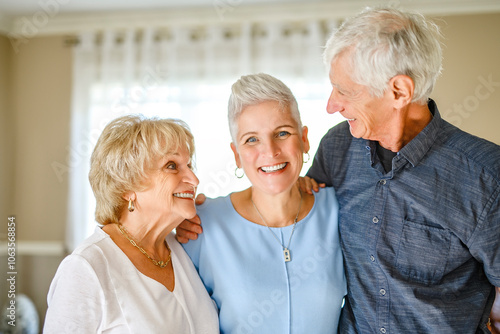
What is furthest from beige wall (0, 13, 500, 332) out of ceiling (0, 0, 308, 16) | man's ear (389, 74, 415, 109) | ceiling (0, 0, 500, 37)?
man's ear (389, 74, 415, 109)

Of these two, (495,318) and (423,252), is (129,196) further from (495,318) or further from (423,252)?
(495,318)

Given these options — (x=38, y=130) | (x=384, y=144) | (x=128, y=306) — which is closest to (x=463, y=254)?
(x=384, y=144)

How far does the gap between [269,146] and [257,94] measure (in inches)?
7.4

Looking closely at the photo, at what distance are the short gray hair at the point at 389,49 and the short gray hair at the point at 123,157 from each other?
0.68m

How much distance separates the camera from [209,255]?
1559 millimetres

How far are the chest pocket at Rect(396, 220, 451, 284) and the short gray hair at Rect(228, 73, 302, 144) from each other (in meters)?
0.57

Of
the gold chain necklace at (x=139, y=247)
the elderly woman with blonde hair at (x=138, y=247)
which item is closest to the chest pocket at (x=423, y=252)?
the elderly woman with blonde hair at (x=138, y=247)

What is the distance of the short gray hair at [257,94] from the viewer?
150 centimetres

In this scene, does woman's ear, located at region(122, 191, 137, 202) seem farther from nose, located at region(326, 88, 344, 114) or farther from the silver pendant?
nose, located at region(326, 88, 344, 114)

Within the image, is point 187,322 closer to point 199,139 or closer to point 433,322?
point 433,322

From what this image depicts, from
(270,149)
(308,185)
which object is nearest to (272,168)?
(270,149)

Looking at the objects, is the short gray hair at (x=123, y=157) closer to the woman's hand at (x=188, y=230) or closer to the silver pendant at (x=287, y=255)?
the woman's hand at (x=188, y=230)

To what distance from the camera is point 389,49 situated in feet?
4.52

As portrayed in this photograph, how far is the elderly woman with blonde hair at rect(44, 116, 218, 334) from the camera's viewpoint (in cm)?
124
